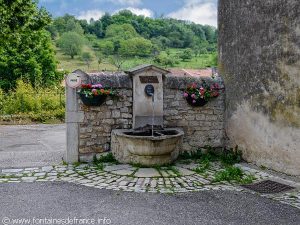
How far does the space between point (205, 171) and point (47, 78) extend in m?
31.2

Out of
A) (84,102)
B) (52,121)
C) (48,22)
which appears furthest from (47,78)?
(84,102)

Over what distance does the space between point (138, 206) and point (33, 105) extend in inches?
461

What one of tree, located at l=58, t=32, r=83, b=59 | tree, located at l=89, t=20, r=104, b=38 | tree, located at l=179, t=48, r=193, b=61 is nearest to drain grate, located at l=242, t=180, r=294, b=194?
tree, located at l=179, t=48, r=193, b=61

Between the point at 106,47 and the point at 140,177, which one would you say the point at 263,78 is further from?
the point at 106,47

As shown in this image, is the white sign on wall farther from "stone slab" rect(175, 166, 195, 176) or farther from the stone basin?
"stone slab" rect(175, 166, 195, 176)

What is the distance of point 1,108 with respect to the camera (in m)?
15.6

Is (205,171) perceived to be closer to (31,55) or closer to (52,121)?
(52,121)

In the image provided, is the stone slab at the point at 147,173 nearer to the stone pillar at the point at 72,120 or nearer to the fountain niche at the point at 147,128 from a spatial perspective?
the fountain niche at the point at 147,128

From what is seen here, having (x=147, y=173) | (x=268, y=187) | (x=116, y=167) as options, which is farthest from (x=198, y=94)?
(x=268, y=187)

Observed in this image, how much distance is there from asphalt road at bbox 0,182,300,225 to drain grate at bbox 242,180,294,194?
38 cm

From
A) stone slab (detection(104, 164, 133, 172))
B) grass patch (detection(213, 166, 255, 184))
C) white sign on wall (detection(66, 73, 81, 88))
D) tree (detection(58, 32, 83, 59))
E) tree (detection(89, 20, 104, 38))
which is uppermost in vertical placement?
tree (detection(89, 20, 104, 38))

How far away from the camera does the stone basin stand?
22.8 feet

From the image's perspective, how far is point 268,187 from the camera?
619 cm

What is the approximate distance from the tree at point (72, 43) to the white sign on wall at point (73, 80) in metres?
48.6
